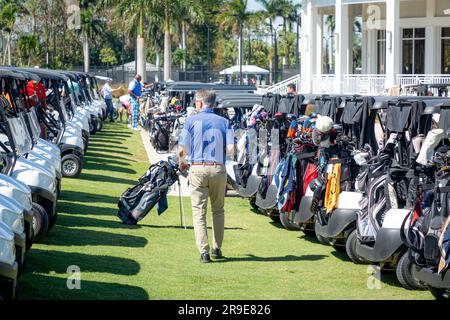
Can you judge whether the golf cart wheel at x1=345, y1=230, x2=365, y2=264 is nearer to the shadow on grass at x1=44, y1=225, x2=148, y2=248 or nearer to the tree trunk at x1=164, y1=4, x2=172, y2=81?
the shadow on grass at x1=44, y1=225, x2=148, y2=248

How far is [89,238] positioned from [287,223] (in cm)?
260

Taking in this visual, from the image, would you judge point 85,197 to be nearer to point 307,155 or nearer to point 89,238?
point 89,238

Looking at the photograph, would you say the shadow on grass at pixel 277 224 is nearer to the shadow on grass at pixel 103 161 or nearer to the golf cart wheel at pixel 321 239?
the golf cart wheel at pixel 321 239

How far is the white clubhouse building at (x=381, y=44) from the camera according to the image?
40.6 meters

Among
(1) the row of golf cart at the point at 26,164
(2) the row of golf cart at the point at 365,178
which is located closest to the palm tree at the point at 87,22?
(1) the row of golf cart at the point at 26,164

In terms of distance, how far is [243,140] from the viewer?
1516 cm

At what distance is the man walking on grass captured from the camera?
10344 millimetres

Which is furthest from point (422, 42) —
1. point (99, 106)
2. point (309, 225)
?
point (309, 225)

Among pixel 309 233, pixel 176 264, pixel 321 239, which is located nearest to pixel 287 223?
pixel 309 233

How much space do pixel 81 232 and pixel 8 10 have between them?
61402 mm

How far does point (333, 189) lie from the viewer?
1068 centimetres

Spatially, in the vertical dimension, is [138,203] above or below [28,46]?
below

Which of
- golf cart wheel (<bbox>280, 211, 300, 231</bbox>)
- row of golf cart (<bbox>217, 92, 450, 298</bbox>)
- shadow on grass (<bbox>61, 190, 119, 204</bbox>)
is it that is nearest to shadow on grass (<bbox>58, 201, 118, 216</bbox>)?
shadow on grass (<bbox>61, 190, 119, 204</bbox>)

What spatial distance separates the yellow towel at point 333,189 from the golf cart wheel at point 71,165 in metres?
7.53
